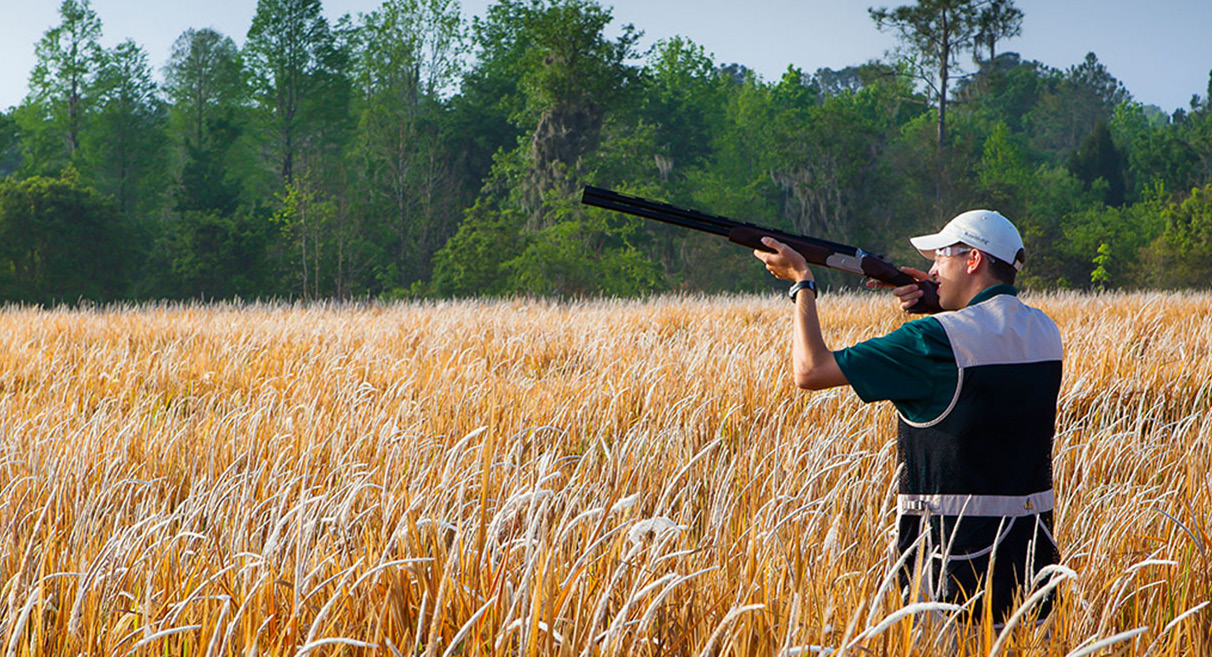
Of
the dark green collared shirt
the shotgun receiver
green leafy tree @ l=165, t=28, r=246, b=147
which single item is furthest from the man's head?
green leafy tree @ l=165, t=28, r=246, b=147

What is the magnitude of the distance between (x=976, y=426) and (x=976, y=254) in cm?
51

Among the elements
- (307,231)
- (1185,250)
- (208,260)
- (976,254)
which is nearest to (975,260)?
(976,254)

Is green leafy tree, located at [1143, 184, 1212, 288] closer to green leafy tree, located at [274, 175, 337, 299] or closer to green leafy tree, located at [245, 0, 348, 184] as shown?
green leafy tree, located at [274, 175, 337, 299]

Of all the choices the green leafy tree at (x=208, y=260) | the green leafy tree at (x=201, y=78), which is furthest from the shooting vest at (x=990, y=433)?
the green leafy tree at (x=201, y=78)

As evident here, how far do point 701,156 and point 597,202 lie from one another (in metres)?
43.9

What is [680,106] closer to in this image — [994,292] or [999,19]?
[999,19]

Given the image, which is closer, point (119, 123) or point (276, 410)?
point (276, 410)

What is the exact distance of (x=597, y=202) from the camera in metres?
3.62

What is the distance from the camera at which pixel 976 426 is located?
2422 mm

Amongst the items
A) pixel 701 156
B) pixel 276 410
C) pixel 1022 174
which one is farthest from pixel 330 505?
pixel 1022 174

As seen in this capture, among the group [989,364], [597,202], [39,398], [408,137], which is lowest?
[39,398]

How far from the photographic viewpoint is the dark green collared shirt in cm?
242

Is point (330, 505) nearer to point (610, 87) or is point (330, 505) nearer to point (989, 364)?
point (989, 364)

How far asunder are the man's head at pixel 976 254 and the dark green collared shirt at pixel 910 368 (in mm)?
295
